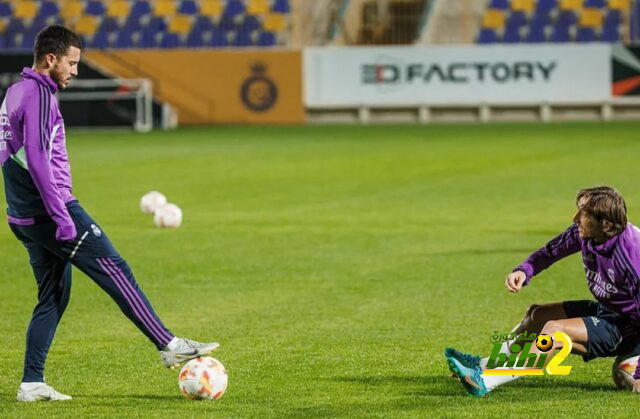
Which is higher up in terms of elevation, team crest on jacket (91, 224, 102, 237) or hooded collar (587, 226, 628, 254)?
team crest on jacket (91, 224, 102, 237)

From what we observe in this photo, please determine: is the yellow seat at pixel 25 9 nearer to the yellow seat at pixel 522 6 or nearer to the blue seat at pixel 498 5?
the blue seat at pixel 498 5

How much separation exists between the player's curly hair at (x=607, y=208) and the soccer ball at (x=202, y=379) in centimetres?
207

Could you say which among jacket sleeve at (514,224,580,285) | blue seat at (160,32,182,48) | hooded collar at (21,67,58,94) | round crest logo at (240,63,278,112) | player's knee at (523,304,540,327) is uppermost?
hooded collar at (21,67,58,94)

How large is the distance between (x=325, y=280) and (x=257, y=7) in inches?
1147

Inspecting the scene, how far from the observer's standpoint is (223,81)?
37719mm

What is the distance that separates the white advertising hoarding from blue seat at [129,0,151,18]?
5.92 metres

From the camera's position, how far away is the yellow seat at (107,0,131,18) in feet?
133

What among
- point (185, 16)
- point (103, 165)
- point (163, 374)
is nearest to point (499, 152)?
point (103, 165)

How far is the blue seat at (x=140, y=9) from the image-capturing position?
40.6 m

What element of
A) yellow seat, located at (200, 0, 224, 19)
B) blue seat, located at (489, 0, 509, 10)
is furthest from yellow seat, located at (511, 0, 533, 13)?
yellow seat, located at (200, 0, 224, 19)

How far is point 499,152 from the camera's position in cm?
2686

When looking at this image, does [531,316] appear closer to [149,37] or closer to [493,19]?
[493,19]

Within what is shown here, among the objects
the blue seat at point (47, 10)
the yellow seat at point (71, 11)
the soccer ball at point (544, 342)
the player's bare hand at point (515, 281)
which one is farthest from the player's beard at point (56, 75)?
the blue seat at point (47, 10)

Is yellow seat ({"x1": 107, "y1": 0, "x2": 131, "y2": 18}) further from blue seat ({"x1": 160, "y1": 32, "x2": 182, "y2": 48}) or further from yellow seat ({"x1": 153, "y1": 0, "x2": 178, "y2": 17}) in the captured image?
blue seat ({"x1": 160, "y1": 32, "x2": 182, "y2": 48})
